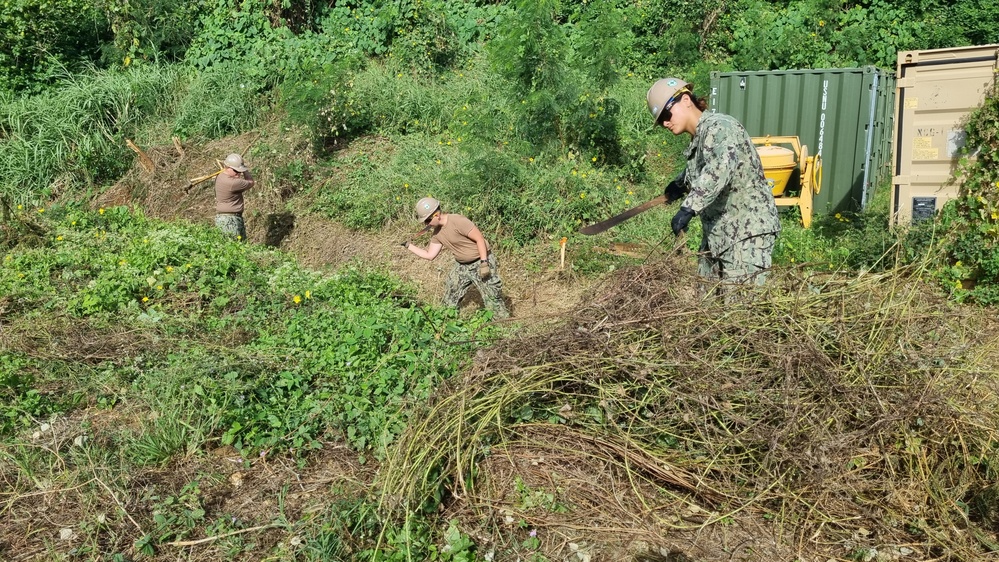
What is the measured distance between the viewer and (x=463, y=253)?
6.97 metres

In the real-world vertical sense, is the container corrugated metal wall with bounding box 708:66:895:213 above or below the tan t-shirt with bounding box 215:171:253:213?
above

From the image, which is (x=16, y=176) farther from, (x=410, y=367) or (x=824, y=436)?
(x=824, y=436)

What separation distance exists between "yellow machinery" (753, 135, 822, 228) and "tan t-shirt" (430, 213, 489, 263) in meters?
3.88

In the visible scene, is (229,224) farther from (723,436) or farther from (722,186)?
(723,436)

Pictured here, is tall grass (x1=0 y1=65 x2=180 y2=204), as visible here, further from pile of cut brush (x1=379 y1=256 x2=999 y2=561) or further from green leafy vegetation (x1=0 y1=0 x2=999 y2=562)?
pile of cut brush (x1=379 y1=256 x2=999 y2=561)

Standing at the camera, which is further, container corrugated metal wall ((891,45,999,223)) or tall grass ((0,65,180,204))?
tall grass ((0,65,180,204))

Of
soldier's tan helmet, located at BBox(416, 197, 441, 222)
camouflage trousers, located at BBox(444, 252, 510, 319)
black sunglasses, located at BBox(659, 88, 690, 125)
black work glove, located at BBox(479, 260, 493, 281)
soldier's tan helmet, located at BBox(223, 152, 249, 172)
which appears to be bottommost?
camouflage trousers, located at BBox(444, 252, 510, 319)

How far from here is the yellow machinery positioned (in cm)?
910

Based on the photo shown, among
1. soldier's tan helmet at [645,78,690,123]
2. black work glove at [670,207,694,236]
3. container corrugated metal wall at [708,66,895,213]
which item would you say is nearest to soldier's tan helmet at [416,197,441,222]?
soldier's tan helmet at [645,78,690,123]

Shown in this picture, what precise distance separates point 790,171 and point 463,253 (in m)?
4.41

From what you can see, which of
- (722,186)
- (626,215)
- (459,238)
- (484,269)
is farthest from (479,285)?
(722,186)

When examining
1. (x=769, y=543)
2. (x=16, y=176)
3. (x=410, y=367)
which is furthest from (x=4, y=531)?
(x=16, y=176)

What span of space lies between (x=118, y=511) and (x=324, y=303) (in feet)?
9.48

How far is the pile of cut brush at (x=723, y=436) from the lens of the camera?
348cm
